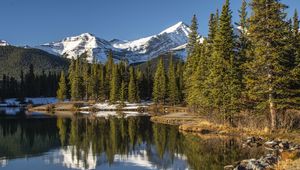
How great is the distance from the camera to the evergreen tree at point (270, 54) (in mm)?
42844

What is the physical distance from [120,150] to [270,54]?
1835 centimetres

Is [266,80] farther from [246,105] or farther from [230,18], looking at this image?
[230,18]

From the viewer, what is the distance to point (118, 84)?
425 ft

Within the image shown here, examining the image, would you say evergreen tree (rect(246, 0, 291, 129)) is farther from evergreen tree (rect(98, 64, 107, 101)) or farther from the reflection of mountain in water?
evergreen tree (rect(98, 64, 107, 101))

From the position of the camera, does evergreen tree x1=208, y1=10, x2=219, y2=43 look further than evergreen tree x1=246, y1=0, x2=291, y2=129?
Yes

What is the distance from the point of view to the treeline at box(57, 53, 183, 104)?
4651 inches

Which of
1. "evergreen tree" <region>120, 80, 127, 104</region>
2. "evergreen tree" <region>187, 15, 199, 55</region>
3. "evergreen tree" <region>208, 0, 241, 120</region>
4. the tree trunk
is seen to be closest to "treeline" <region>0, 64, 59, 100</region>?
"evergreen tree" <region>120, 80, 127, 104</region>

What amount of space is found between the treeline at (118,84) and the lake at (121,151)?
61767mm

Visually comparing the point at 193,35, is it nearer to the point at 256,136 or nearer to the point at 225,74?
the point at 225,74

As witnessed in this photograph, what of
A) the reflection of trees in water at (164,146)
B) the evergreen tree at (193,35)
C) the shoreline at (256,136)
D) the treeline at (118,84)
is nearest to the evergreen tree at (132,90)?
the treeline at (118,84)

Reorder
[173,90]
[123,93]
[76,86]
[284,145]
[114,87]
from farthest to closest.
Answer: [76,86]
[114,87]
[123,93]
[173,90]
[284,145]

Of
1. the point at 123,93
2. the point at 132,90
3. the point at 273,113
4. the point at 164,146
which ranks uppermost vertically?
the point at 132,90

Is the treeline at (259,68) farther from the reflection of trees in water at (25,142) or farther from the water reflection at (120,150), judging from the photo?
the reflection of trees in water at (25,142)

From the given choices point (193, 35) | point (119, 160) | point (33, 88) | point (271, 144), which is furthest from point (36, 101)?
point (271, 144)
